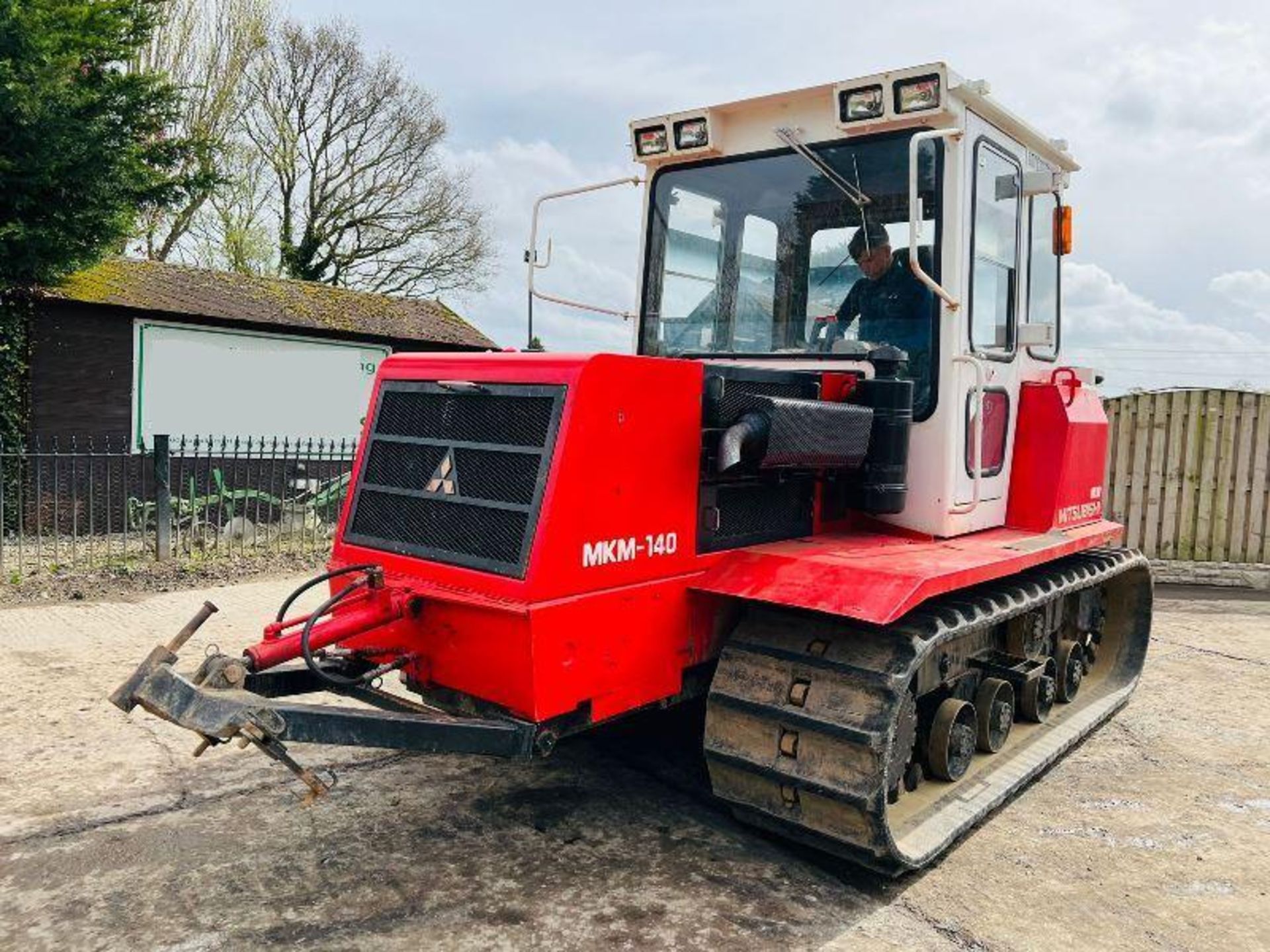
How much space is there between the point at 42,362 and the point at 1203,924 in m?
12.8

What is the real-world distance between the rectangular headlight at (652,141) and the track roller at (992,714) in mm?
3024

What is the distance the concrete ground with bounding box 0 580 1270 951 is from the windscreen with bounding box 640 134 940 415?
6.49 ft

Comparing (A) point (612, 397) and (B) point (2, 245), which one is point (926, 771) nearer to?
(A) point (612, 397)

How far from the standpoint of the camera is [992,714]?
482cm

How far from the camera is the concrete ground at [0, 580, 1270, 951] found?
130 inches

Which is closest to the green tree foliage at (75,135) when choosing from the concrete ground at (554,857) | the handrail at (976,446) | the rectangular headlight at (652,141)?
the concrete ground at (554,857)

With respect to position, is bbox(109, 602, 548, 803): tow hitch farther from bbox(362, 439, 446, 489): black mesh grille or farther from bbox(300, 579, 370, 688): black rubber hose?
bbox(362, 439, 446, 489): black mesh grille

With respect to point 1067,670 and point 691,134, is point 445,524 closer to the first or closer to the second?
point 691,134

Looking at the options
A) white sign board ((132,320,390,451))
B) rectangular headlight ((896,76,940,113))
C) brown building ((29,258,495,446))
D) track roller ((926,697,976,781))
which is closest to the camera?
rectangular headlight ((896,76,940,113))

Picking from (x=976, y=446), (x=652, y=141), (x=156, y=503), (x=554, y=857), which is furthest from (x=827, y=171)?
(x=156, y=503)

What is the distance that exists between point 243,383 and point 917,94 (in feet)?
38.4

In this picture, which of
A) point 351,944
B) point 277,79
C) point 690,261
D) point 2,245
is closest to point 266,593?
point 2,245

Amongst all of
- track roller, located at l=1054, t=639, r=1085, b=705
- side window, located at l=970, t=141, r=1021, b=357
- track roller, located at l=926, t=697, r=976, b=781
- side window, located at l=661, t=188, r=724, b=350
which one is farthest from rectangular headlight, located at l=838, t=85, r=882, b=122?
track roller, located at l=1054, t=639, r=1085, b=705

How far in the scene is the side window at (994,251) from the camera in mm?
4480
